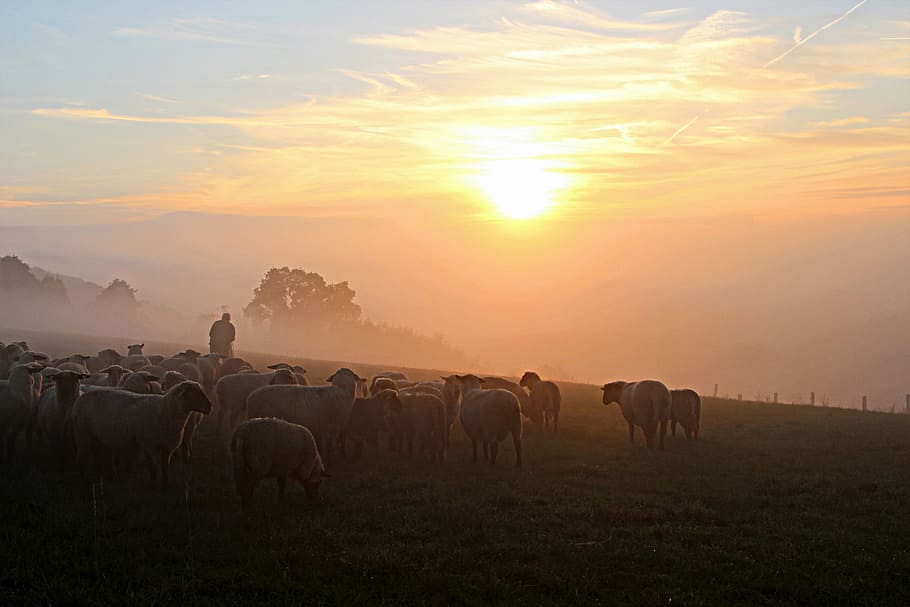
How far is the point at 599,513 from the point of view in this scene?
41.9 ft

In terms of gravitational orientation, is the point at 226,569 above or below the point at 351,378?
below

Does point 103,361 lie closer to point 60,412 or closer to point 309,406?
point 60,412

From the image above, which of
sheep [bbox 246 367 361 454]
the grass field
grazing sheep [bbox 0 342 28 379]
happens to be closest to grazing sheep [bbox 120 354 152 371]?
grazing sheep [bbox 0 342 28 379]

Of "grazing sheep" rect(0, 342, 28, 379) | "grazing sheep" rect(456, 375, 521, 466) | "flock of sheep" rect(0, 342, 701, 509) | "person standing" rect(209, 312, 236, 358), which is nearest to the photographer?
"flock of sheep" rect(0, 342, 701, 509)

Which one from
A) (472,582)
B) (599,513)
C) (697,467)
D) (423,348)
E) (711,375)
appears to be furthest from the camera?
(711,375)

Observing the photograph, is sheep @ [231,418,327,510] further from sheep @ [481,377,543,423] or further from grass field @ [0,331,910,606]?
sheep @ [481,377,543,423]

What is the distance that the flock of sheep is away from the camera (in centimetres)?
1273

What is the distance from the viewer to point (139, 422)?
13969 millimetres

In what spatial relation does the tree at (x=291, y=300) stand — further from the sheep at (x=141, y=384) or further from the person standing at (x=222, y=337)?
the sheep at (x=141, y=384)

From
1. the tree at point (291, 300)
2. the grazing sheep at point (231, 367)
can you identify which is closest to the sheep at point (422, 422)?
the grazing sheep at point (231, 367)

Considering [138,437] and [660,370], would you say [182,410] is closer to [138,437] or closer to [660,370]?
[138,437]

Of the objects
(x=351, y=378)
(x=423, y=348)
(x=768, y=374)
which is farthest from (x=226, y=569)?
(x=768, y=374)

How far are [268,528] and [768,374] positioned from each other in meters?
126

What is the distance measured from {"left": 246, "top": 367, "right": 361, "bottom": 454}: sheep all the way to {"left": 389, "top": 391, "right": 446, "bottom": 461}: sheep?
4.96 feet
